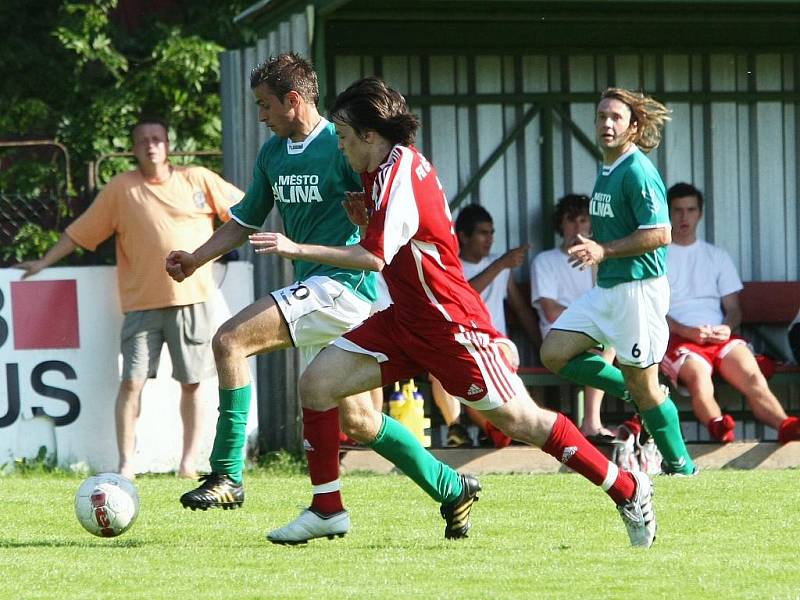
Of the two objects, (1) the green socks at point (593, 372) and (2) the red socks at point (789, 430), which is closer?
(1) the green socks at point (593, 372)

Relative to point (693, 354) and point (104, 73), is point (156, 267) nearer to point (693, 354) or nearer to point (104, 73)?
point (693, 354)

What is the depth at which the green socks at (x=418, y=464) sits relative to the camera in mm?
6566

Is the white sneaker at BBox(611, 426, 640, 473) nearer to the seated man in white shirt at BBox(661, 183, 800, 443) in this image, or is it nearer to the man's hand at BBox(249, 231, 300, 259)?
the seated man in white shirt at BBox(661, 183, 800, 443)

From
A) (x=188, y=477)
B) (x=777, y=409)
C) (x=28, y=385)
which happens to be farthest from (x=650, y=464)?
(x=28, y=385)

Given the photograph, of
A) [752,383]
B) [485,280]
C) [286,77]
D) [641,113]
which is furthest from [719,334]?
[286,77]

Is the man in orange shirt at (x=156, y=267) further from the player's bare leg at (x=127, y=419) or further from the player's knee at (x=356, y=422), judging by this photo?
the player's knee at (x=356, y=422)

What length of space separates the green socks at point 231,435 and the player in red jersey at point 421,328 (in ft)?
2.09

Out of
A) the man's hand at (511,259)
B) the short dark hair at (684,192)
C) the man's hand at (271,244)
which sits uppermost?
the short dark hair at (684,192)

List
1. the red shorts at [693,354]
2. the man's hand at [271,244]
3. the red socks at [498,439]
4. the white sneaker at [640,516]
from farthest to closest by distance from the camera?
the red shorts at [693,354] → the red socks at [498,439] → the white sneaker at [640,516] → the man's hand at [271,244]

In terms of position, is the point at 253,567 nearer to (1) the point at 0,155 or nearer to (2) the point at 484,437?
(2) the point at 484,437

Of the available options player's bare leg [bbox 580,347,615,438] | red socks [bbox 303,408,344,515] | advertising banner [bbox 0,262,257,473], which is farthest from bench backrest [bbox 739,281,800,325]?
red socks [bbox 303,408,344,515]

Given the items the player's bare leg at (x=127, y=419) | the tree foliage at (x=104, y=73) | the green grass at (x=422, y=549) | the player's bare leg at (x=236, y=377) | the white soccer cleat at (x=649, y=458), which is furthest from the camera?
the tree foliage at (x=104, y=73)

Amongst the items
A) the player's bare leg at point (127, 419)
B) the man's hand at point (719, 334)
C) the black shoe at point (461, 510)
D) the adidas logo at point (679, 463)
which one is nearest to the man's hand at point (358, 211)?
the black shoe at point (461, 510)

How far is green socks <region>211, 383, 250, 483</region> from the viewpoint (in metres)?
6.96
